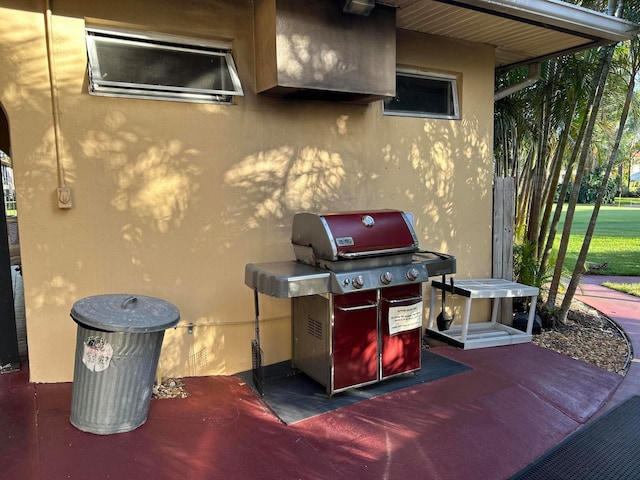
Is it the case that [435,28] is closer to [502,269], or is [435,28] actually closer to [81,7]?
[502,269]

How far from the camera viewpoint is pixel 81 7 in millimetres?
3744

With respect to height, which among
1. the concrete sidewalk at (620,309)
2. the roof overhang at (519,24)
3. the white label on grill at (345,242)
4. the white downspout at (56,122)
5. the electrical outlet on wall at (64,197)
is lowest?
the concrete sidewalk at (620,309)

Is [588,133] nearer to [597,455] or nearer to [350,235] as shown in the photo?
[350,235]

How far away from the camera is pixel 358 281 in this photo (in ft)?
12.3

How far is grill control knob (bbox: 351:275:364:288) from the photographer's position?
12.3 ft

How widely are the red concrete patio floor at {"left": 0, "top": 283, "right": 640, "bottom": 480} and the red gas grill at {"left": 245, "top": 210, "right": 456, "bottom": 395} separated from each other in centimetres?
38

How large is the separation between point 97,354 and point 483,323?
4788 millimetres

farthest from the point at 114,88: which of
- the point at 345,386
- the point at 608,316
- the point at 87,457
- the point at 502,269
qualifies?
the point at 608,316

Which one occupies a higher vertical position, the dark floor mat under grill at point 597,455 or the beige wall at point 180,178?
the beige wall at point 180,178

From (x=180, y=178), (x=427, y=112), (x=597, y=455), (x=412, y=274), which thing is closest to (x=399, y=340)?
(x=412, y=274)

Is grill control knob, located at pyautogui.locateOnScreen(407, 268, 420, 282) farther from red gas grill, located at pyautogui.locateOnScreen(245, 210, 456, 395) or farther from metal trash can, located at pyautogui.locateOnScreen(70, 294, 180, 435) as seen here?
metal trash can, located at pyautogui.locateOnScreen(70, 294, 180, 435)

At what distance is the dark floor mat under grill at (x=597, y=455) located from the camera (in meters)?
3.12

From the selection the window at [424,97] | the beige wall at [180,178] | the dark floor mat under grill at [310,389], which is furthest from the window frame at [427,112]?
the dark floor mat under grill at [310,389]

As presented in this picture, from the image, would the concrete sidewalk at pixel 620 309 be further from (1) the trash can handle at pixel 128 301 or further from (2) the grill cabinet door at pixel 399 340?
(1) the trash can handle at pixel 128 301
